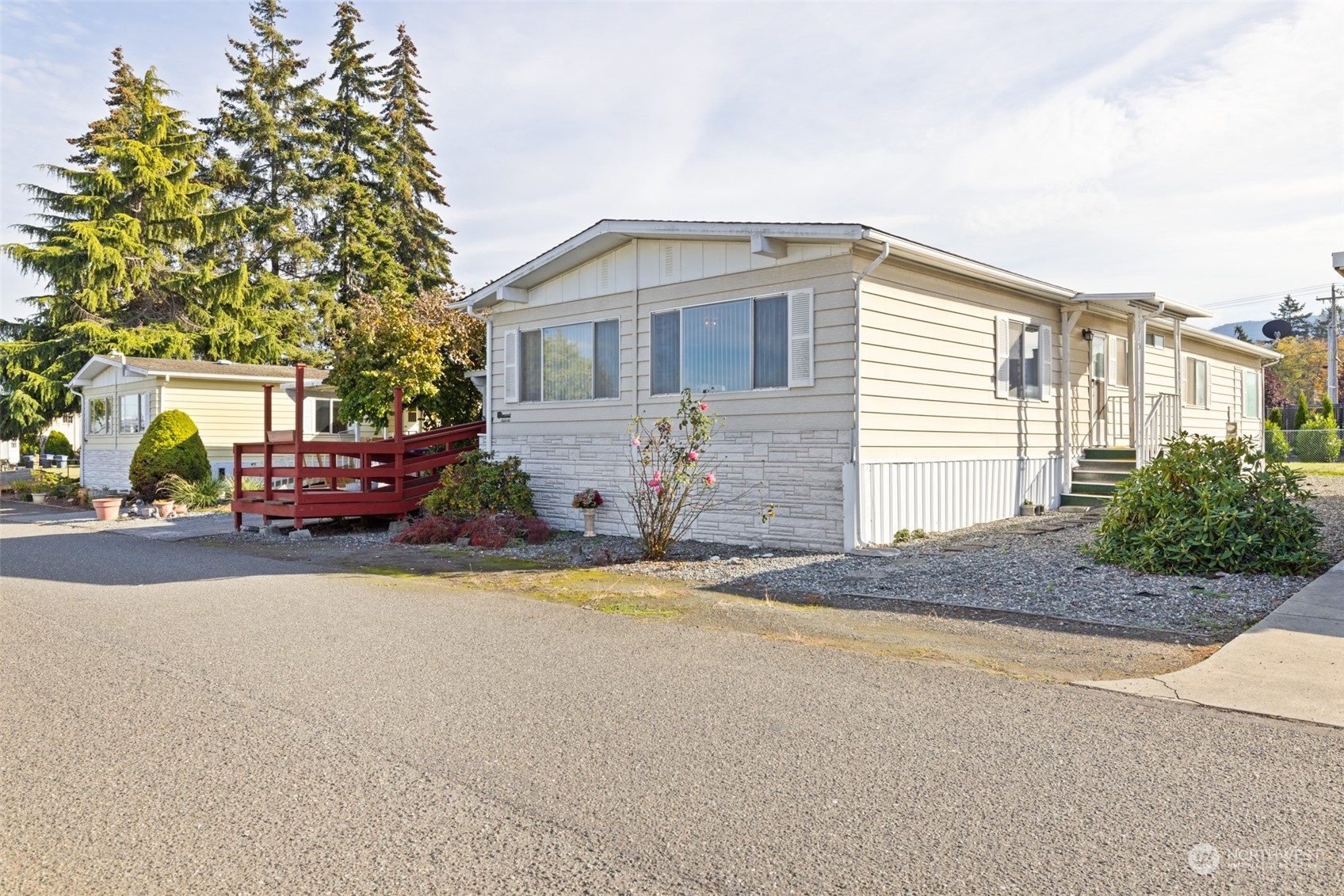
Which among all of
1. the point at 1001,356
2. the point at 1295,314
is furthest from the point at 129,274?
the point at 1295,314

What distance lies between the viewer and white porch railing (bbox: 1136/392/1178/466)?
13.2 metres

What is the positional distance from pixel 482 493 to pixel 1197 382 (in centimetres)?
1401

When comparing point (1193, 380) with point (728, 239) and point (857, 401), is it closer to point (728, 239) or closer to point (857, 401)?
point (857, 401)

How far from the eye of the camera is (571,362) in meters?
12.8

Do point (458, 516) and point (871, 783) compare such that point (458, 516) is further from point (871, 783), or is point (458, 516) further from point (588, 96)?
point (871, 783)

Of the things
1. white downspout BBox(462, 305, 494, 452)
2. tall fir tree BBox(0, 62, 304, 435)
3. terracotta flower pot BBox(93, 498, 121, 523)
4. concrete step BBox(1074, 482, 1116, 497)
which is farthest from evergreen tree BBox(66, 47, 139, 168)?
concrete step BBox(1074, 482, 1116, 497)

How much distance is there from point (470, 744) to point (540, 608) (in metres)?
3.38

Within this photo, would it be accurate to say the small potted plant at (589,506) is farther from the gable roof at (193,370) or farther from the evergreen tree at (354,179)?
the evergreen tree at (354,179)

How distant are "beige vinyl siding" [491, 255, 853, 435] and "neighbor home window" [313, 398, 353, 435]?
38.6 ft

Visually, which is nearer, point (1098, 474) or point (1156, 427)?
point (1098, 474)

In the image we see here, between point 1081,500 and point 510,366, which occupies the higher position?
point 510,366

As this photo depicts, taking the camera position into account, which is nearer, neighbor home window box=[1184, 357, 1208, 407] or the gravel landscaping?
the gravel landscaping

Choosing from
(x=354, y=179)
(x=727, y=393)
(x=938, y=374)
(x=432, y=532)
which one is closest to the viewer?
(x=727, y=393)

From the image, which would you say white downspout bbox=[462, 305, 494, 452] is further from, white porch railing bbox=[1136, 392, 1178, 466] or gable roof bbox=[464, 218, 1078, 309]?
white porch railing bbox=[1136, 392, 1178, 466]
